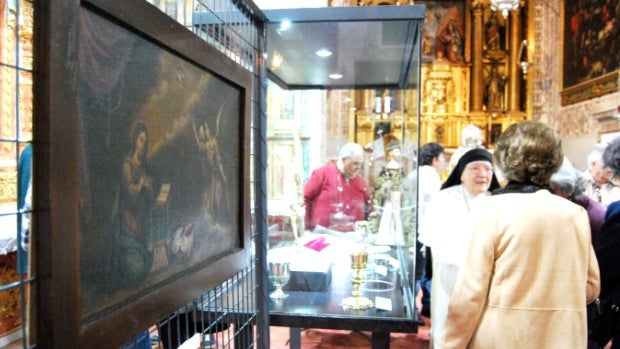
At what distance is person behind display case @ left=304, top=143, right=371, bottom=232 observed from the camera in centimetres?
393

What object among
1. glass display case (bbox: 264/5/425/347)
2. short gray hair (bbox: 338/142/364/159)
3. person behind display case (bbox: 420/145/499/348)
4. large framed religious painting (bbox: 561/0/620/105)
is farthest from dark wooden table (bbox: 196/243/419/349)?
large framed religious painting (bbox: 561/0/620/105)

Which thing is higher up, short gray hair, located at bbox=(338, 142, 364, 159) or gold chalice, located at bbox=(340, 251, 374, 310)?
short gray hair, located at bbox=(338, 142, 364, 159)

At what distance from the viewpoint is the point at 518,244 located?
→ 1742mm

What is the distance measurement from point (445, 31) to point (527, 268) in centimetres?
1197

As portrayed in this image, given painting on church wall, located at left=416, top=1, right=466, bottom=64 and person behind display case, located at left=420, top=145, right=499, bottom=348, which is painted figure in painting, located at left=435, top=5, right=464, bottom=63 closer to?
painting on church wall, located at left=416, top=1, right=466, bottom=64

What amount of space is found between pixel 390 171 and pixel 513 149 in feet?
7.65

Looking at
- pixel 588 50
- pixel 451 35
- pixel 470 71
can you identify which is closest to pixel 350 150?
pixel 588 50

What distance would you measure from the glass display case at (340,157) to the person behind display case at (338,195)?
20mm

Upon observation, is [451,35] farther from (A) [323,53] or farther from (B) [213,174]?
(B) [213,174]

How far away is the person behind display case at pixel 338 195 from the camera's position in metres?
3.93

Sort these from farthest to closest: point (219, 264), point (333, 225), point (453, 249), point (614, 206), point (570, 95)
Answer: point (570, 95) → point (333, 225) → point (453, 249) → point (614, 206) → point (219, 264)

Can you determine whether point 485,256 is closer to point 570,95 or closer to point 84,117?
point 84,117

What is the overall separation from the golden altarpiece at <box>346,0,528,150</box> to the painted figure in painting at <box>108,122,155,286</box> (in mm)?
11432

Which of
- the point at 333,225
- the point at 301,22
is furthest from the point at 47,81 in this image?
the point at 333,225
